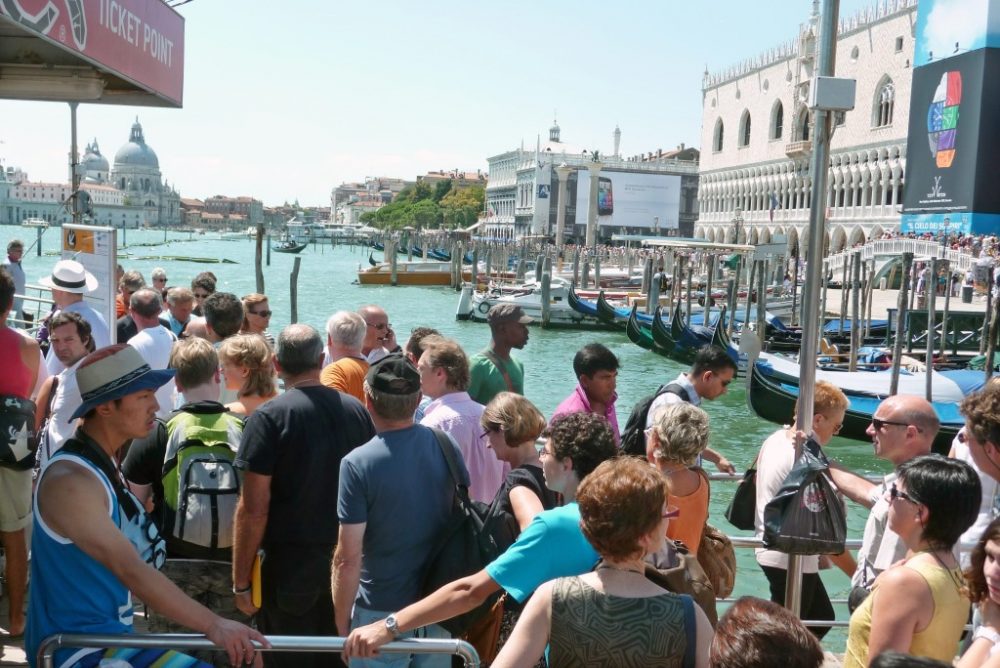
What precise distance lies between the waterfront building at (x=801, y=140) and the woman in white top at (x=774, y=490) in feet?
98.6

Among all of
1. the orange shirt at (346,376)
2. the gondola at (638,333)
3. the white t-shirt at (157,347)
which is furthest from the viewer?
the gondola at (638,333)

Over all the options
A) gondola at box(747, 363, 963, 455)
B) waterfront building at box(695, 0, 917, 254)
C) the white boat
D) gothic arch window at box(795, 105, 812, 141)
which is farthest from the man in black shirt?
gothic arch window at box(795, 105, 812, 141)

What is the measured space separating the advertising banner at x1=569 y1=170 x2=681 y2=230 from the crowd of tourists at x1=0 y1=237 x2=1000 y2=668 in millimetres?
64535

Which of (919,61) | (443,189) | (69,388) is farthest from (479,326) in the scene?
(443,189)

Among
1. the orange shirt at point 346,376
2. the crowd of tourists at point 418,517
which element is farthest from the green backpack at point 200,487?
the orange shirt at point 346,376

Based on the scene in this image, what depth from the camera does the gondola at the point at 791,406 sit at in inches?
415

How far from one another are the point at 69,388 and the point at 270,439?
1.01 m

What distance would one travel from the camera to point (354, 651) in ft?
6.70

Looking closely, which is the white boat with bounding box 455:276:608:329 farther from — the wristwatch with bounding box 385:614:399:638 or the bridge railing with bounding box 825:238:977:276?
the wristwatch with bounding box 385:614:399:638

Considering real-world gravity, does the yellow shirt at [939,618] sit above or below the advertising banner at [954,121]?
below

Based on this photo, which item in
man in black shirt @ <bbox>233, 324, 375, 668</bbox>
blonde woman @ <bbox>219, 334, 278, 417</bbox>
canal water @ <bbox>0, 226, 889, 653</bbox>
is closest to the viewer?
man in black shirt @ <bbox>233, 324, 375, 668</bbox>

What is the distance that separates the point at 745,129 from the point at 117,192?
105 metres

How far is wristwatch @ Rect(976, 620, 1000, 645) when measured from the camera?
5.67ft

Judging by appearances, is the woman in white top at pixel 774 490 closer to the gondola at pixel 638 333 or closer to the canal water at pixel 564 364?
the canal water at pixel 564 364
